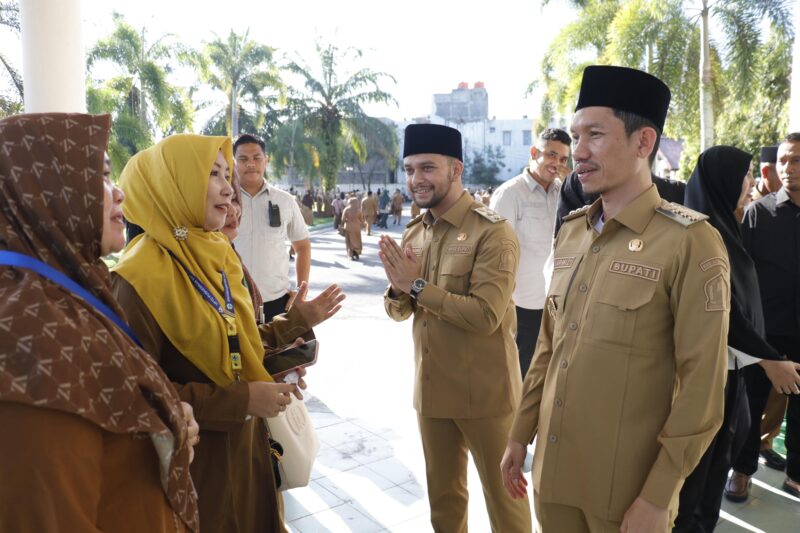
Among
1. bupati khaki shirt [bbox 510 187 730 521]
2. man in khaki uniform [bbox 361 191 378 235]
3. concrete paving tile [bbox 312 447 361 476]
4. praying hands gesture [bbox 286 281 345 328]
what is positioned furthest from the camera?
man in khaki uniform [bbox 361 191 378 235]

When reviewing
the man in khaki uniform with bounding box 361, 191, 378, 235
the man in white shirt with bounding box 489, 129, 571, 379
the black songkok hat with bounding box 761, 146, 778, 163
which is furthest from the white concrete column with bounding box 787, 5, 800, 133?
the man in khaki uniform with bounding box 361, 191, 378, 235

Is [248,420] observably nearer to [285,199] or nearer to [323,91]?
[285,199]

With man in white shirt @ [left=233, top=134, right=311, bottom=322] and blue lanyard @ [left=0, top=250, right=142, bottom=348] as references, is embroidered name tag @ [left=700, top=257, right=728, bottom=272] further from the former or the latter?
man in white shirt @ [left=233, top=134, right=311, bottom=322]

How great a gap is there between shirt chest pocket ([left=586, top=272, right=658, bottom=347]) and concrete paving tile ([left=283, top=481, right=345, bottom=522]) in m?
2.19

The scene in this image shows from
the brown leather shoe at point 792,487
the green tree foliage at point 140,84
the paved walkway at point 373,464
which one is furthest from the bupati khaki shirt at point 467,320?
the green tree foliage at point 140,84

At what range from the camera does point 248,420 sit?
1.95 meters

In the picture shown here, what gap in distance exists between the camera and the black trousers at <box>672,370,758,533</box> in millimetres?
2660

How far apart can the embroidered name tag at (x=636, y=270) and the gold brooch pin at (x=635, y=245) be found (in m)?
0.04

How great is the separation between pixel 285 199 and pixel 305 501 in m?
2.19

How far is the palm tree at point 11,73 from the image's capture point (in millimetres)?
10273

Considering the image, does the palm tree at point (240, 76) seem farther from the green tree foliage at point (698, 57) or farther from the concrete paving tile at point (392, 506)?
the concrete paving tile at point (392, 506)

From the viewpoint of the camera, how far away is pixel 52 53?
4.53 meters

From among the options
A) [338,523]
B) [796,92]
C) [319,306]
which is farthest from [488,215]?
[796,92]

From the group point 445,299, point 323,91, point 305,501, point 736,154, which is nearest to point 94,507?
point 445,299
